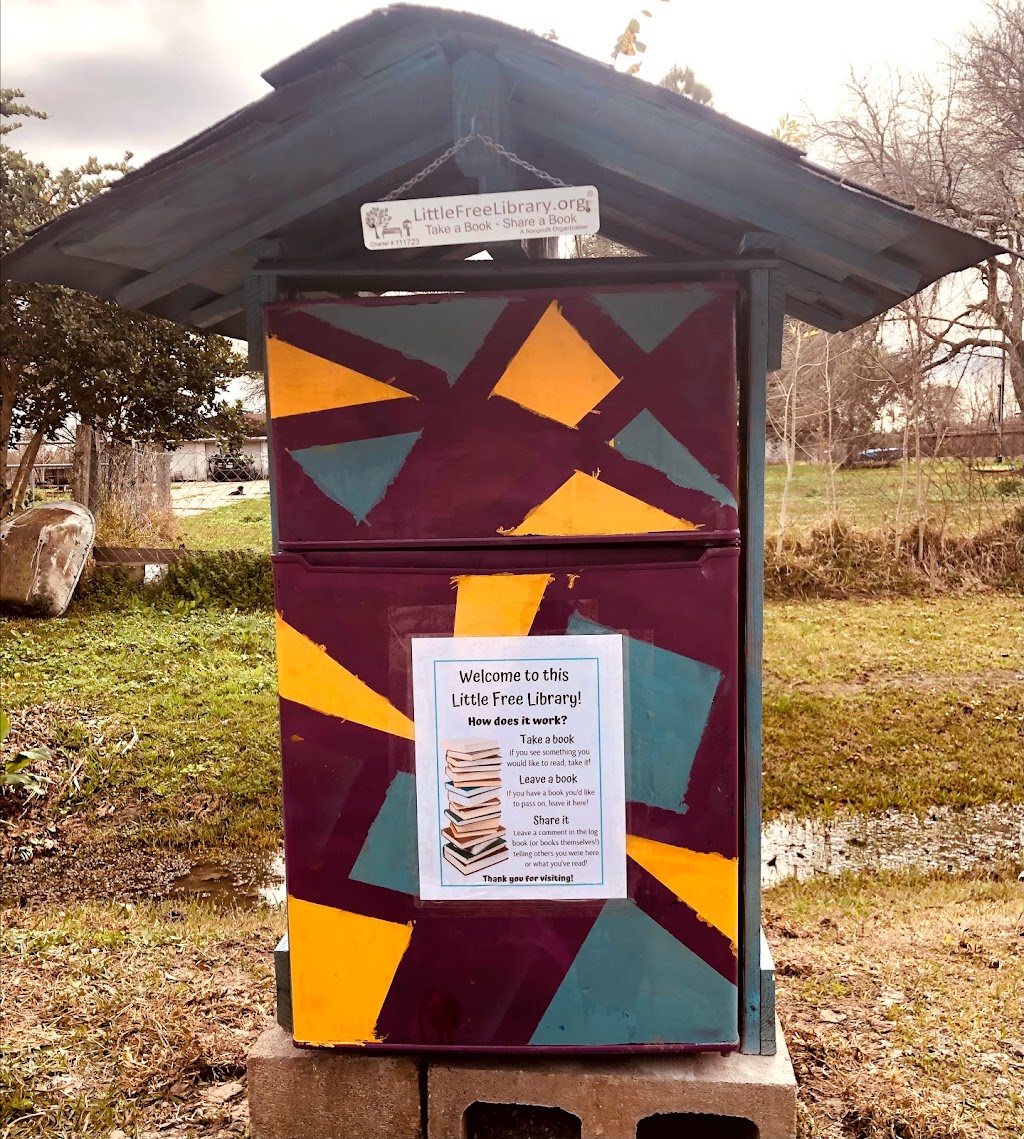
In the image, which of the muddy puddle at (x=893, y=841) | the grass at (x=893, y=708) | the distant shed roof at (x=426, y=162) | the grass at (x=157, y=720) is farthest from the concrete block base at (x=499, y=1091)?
the grass at (x=893, y=708)

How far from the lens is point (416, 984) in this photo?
8.05 ft

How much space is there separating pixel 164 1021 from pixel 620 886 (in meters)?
1.96

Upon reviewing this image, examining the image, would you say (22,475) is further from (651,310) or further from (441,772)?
(651,310)

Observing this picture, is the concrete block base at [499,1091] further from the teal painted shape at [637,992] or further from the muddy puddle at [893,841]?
the muddy puddle at [893,841]

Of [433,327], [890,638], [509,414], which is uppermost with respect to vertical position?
[433,327]

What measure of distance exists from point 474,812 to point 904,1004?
2060 millimetres

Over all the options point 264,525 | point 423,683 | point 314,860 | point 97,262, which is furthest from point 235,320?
point 264,525

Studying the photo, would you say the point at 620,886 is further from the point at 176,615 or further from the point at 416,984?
the point at 176,615

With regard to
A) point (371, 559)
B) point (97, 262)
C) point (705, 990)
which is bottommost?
point (705, 990)

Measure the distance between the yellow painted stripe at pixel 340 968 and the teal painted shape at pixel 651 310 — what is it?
1.63 meters

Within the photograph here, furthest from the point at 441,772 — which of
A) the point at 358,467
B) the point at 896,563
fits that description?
the point at 896,563

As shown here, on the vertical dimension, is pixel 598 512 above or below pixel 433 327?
below

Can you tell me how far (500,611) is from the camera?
2350mm

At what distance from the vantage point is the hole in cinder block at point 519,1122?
269 centimetres
